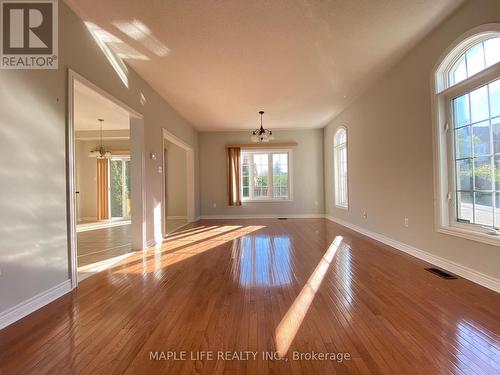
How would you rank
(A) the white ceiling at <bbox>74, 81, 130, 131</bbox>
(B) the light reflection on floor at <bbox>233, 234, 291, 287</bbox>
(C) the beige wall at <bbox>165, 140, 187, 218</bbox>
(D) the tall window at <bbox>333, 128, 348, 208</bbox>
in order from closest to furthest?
1. (B) the light reflection on floor at <bbox>233, 234, 291, 287</bbox>
2. (A) the white ceiling at <bbox>74, 81, 130, 131</bbox>
3. (D) the tall window at <bbox>333, 128, 348, 208</bbox>
4. (C) the beige wall at <bbox>165, 140, 187, 218</bbox>

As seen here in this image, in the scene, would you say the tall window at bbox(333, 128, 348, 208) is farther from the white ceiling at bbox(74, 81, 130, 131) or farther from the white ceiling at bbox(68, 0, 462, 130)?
the white ceiling at bbox(74, 81, 130, 131)

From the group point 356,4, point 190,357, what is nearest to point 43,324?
point 190,357

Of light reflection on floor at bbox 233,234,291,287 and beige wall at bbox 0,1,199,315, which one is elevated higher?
beige wall at bbox 0,1,199,315

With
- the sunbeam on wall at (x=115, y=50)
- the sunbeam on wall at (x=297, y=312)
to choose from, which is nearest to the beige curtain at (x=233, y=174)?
the sunbeam on wall at (x=115, y=50)

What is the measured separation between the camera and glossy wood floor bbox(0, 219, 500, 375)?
1.46m

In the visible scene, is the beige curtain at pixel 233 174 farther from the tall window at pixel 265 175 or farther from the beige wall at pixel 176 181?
the beige wall at pixel 176 181

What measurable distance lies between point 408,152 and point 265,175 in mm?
4904

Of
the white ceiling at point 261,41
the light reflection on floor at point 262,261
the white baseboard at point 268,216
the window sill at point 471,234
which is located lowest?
the light reflection on floor at point 262,261

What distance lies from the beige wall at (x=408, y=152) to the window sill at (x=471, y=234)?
55 millimetres

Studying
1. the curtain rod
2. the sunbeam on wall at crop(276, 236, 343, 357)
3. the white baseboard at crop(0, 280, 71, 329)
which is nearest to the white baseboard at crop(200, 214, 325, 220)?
the curtain rod

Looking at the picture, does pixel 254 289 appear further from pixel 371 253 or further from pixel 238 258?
pixel 371 253

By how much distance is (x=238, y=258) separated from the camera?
3.57m

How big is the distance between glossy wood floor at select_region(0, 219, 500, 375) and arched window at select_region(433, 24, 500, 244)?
700 millimetres

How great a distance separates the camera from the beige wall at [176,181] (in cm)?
844
